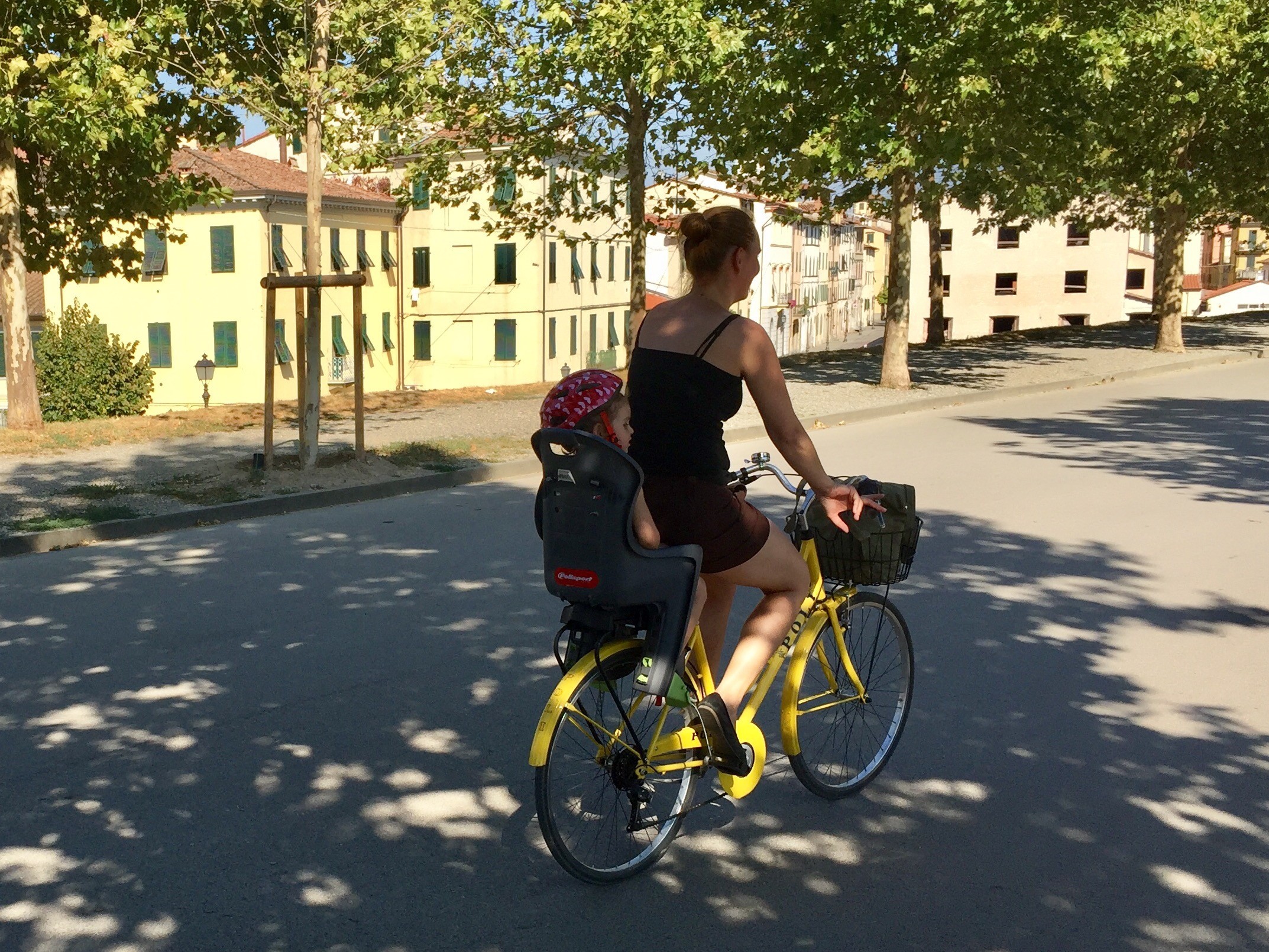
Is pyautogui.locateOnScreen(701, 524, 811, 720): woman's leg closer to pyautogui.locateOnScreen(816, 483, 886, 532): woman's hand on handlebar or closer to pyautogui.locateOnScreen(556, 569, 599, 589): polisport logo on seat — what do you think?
pyautogui.locateOnScreen(816, 483, 886, 532): woman's hand on handlebar

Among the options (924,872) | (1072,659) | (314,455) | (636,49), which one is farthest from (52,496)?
(636,49)

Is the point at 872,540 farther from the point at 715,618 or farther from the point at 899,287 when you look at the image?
the point at 899,287

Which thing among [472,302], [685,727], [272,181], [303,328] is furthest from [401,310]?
[685,727]

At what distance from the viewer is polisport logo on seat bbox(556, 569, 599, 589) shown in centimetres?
386

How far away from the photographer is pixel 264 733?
5.51 meters

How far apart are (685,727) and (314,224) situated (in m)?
9.88

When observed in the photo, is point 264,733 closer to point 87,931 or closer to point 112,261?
point 87,931

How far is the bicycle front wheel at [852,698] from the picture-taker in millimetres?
4777

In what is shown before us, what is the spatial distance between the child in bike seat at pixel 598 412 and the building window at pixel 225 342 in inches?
1956

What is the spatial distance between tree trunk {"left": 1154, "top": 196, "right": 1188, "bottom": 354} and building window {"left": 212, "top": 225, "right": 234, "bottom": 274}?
3110cm

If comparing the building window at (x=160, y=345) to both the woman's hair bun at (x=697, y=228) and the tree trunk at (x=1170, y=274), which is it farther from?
the woman's hair bun at (x=697, y=228)

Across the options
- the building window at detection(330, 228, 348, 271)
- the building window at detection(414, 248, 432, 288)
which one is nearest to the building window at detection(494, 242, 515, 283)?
the building window at detection(414, 248, 432, 288)

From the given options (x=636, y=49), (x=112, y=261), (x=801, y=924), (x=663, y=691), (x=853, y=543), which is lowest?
(x=801, y=924)

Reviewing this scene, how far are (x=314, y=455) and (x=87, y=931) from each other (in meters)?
9.15
